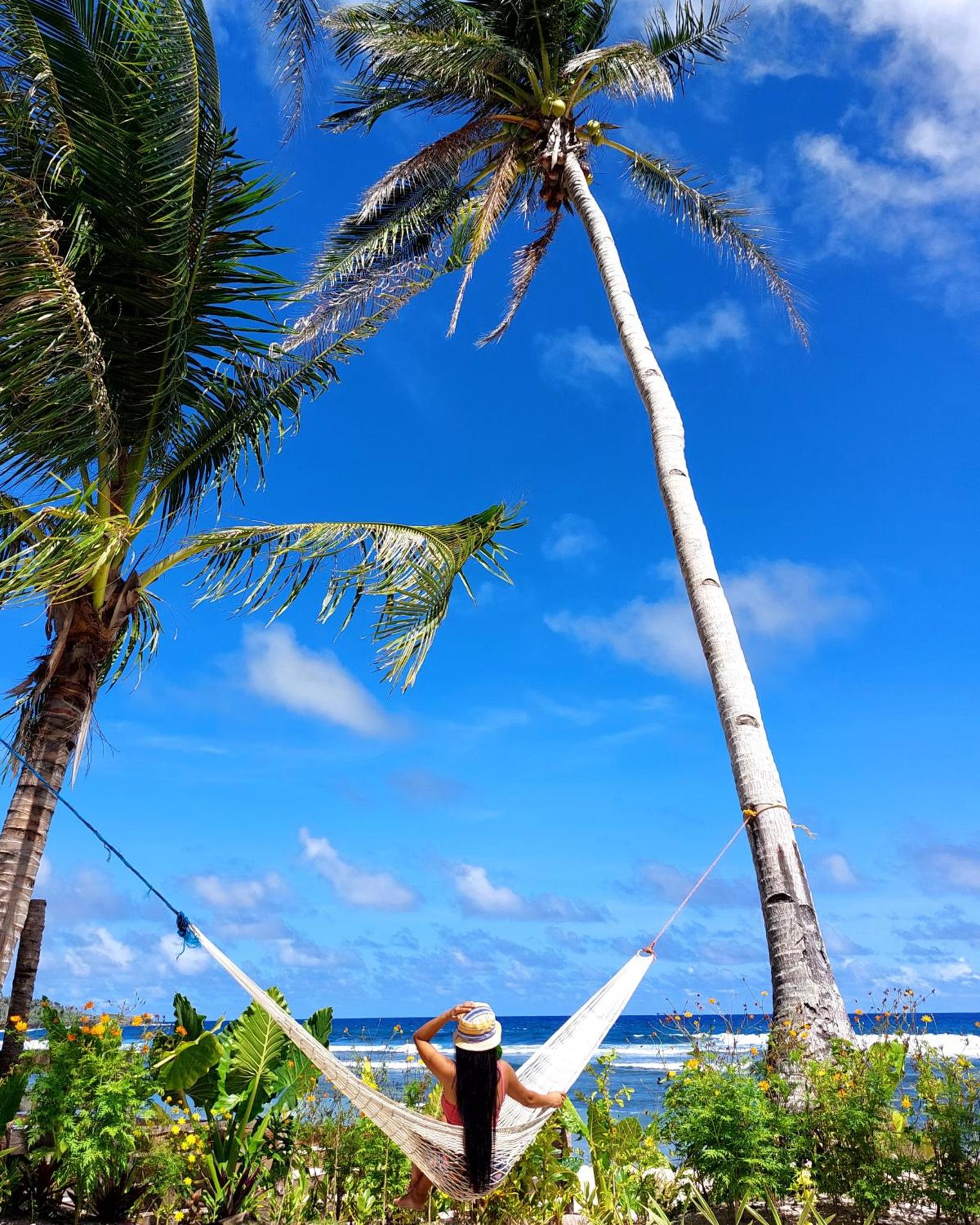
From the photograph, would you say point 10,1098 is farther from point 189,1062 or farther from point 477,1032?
point 477,1032

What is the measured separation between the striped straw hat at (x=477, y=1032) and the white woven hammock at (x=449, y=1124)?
0.24 meters

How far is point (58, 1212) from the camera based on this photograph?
3627 mm

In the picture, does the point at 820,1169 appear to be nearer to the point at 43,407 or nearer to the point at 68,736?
the point at 68,736

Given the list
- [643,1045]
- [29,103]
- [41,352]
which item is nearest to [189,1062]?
[41,352]

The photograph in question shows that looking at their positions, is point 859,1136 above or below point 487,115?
below

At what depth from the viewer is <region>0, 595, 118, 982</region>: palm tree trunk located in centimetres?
409

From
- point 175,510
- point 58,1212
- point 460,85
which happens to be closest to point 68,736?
point 175,510

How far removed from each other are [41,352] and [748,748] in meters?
3.98

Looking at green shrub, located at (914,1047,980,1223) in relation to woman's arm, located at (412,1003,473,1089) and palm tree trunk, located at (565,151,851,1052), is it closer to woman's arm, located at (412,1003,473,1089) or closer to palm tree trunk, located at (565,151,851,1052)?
palm tree trunk, located at (565,151,851,1052)

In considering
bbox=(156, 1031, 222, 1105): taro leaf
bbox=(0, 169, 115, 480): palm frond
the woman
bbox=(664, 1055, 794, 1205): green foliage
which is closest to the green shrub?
bbox=(664, 1055, 794, 1205): green foliage

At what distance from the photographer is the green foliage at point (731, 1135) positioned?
10.0ft

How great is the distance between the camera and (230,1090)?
385 cm

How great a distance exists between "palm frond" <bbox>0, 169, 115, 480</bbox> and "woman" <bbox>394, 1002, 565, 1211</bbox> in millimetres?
3264

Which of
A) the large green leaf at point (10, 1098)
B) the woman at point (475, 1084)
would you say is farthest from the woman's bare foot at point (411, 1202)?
the large green leaf at point (10, 1098)
